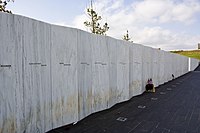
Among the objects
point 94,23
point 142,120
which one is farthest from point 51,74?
point 94,23

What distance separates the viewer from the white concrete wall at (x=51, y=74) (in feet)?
9.18

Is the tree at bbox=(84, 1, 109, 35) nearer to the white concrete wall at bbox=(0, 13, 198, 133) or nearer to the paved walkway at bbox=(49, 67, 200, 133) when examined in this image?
the white concrete wall at bbox=(0, 13, 198, 133)

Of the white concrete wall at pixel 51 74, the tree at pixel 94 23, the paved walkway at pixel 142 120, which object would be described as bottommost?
the paved walkway at pixel 142 120

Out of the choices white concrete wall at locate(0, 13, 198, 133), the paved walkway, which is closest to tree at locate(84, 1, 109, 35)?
white concrete wall at locate(0, 13, 198, 133)

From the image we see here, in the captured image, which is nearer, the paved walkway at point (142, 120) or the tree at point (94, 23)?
the paved walkway at point (142, 120)

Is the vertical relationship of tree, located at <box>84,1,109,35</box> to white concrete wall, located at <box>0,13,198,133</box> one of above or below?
above

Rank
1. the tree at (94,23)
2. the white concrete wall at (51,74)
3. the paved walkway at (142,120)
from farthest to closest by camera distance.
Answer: the tree at (94,23), the paved walkway at (142,120), the white concrete wall at (51,74)

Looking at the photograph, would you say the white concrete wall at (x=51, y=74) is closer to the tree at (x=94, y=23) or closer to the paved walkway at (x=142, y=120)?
the paved walkway at (x=142, y=120)

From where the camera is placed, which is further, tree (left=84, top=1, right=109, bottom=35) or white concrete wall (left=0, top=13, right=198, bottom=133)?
tree (left=84, top=1, right=109, bottom=35)

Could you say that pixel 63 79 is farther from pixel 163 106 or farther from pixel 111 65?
pixel 163 106

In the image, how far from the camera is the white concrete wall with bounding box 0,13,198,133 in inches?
110

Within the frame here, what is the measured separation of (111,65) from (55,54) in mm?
2274

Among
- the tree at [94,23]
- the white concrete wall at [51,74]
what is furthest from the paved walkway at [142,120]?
the tree at [94,23]

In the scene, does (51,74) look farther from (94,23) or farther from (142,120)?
(94,23)
